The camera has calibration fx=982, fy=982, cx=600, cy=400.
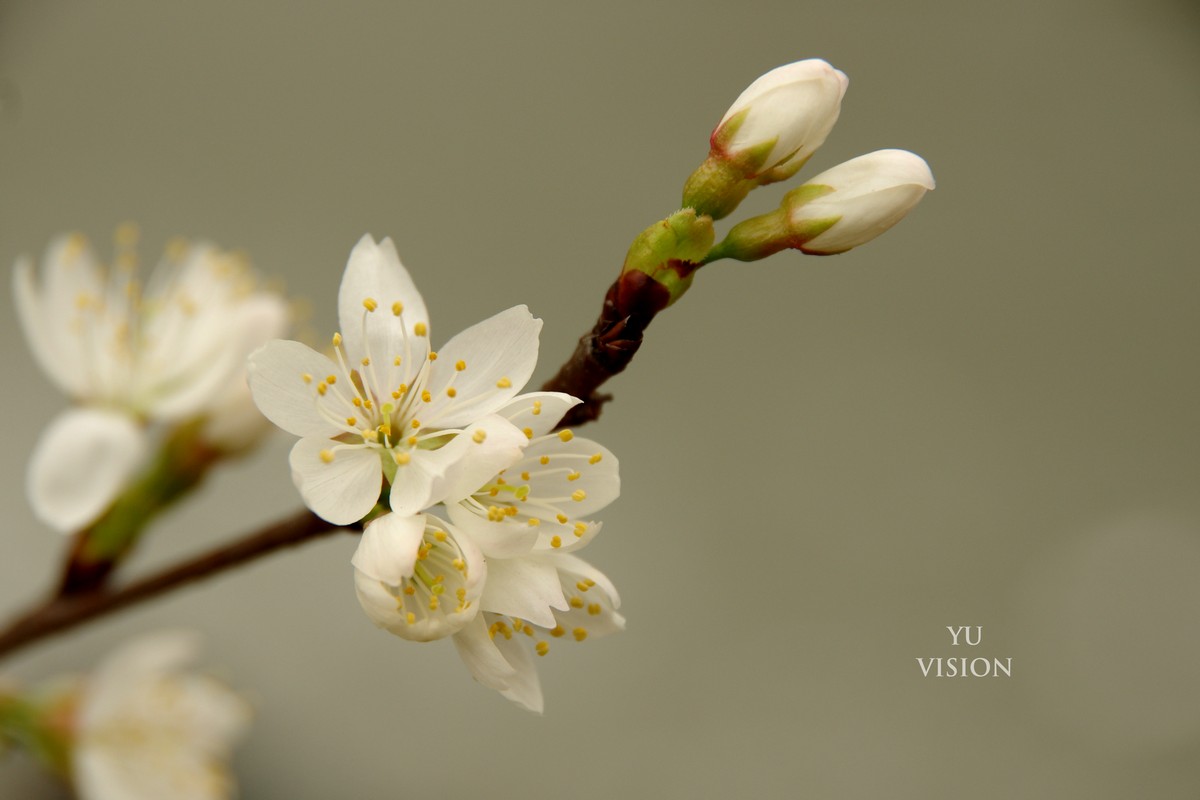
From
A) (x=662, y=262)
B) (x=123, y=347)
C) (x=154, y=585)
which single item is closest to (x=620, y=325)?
(x=662, y=262)

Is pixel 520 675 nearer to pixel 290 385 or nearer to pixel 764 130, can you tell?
pixel 290 385

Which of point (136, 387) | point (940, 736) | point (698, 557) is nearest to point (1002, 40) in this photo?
point (698, 557)

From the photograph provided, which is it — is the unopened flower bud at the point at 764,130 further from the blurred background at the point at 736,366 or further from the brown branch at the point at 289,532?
the blurred background at the point at 736,366

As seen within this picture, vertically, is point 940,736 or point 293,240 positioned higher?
point 293,240

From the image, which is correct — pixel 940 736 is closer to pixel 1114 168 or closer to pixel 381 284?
pixel 1114 168

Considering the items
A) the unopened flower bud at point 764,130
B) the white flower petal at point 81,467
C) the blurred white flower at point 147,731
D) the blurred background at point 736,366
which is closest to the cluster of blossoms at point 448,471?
the unopened flower bud at point 764,130
